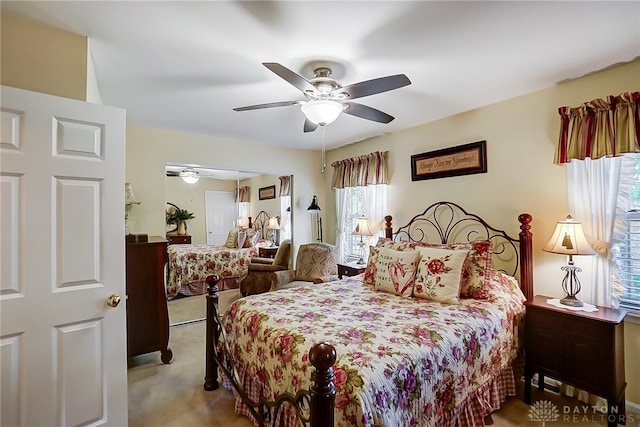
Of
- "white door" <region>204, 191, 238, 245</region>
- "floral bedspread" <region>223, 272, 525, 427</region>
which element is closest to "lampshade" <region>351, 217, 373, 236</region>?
"floral bedspread" <region>223, 272, 525, 427</region>

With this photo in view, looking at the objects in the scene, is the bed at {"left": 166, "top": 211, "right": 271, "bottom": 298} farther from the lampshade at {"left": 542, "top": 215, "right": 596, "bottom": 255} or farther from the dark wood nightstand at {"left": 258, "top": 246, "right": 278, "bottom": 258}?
the lampshade at {"left": 542, "top": 215, "right": 596, "bottom": 255}

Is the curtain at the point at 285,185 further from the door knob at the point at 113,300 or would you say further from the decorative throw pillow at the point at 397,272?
the door knob at the point at 113,300

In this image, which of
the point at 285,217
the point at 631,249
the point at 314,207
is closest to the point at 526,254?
the point at 631,249

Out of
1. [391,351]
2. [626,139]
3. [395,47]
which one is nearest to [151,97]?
→ [395,47]

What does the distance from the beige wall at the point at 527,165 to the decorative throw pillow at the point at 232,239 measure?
9.26 ft

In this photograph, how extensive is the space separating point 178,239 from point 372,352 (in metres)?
3.54

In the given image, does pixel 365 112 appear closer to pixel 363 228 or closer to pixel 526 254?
pixel 526 254

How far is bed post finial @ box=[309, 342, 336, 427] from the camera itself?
44.8 inches

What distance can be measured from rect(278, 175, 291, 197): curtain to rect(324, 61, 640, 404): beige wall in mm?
2146

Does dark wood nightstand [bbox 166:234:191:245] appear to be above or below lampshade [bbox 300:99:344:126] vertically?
below

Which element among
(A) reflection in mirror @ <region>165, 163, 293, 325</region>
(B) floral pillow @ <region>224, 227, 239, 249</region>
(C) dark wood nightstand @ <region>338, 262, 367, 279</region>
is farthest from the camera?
(B) floral pillow @ <region>224, 227, 239, 249</region>

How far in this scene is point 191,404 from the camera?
221cm

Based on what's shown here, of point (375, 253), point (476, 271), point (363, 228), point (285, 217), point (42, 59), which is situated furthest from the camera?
point (285, 217)

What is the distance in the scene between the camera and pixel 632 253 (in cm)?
221
